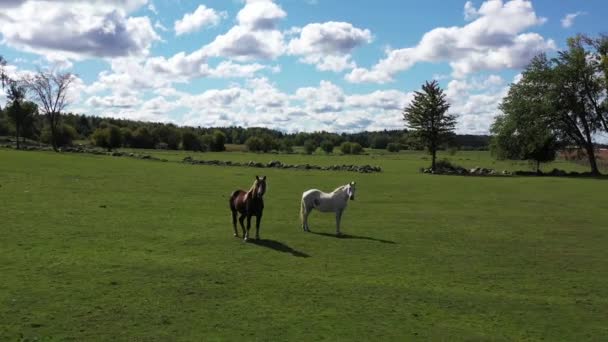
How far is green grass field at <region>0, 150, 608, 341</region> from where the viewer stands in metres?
9.49

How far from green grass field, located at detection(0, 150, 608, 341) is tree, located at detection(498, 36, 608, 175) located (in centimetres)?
3837

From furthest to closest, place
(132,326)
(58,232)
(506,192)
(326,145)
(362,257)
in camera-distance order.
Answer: (326,145)
(506,192)
(58,232)
(362,257)
(132,326)

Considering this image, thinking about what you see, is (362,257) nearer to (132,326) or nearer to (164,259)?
(164,259)

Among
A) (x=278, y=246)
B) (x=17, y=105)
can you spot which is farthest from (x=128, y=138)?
(x=278, y=246)

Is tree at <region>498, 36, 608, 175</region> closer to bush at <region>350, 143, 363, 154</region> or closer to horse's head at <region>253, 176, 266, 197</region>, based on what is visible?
horse's head at <region>253, 176, 266, 197</region>

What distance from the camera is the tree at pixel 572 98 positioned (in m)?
60.8

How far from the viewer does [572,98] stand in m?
61.2

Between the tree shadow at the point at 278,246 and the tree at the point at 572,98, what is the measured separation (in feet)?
176

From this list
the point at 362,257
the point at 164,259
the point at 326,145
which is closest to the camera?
the point at 164,259

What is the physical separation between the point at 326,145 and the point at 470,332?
149041mm

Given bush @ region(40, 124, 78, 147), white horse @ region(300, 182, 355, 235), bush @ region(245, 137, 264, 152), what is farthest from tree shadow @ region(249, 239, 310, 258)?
bush @ region(245, 137, 264, 152)

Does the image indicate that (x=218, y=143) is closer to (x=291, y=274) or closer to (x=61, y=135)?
(x=61, y=135)

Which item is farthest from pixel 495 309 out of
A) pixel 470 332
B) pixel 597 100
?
pixel 597 100

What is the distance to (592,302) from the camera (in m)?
12.0
